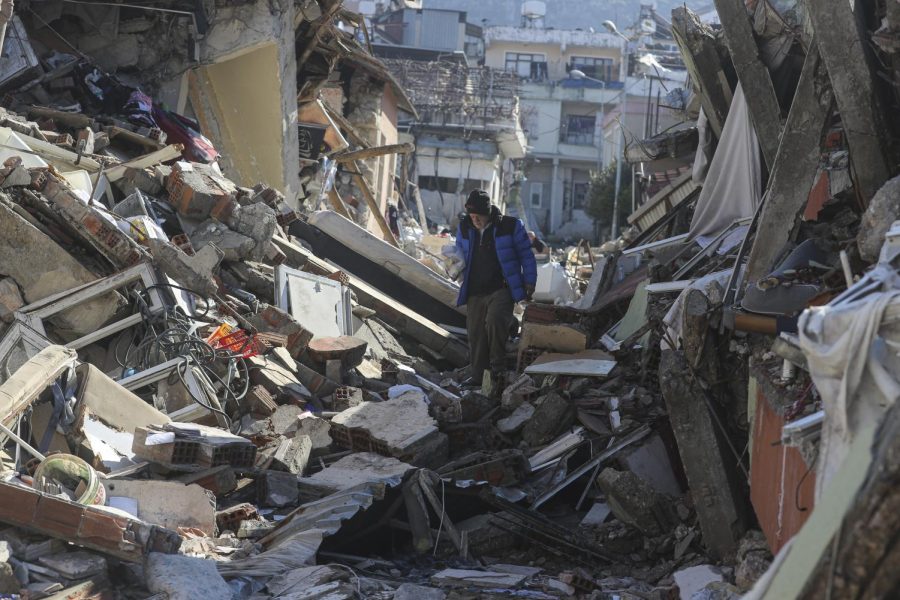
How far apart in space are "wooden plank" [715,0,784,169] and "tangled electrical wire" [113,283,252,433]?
434 centimetres

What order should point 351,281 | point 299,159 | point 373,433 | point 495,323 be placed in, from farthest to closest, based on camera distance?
point 299,159, point 351,281, point 495,323, point 373,433

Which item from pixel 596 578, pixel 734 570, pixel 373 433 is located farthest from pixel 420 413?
pixel 734 570

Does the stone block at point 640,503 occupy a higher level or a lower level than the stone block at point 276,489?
higher

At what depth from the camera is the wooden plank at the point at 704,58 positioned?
35.0 feet

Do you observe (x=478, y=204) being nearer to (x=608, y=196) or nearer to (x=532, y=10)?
(x=608, y=196)

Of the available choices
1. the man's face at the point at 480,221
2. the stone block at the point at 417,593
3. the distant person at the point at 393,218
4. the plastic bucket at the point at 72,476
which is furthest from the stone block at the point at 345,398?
the distant person at the point at 393,218

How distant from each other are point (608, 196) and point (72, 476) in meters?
37.1

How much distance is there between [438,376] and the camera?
1145 cm

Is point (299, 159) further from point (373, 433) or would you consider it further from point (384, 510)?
point (384, 510)

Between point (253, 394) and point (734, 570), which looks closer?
point (734, 570)

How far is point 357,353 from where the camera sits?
403 inches

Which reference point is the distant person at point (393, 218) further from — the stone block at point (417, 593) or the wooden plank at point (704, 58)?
the stone block at point (417, 593)

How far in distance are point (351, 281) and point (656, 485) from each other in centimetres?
588

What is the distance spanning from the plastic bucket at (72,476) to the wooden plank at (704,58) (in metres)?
7.00
